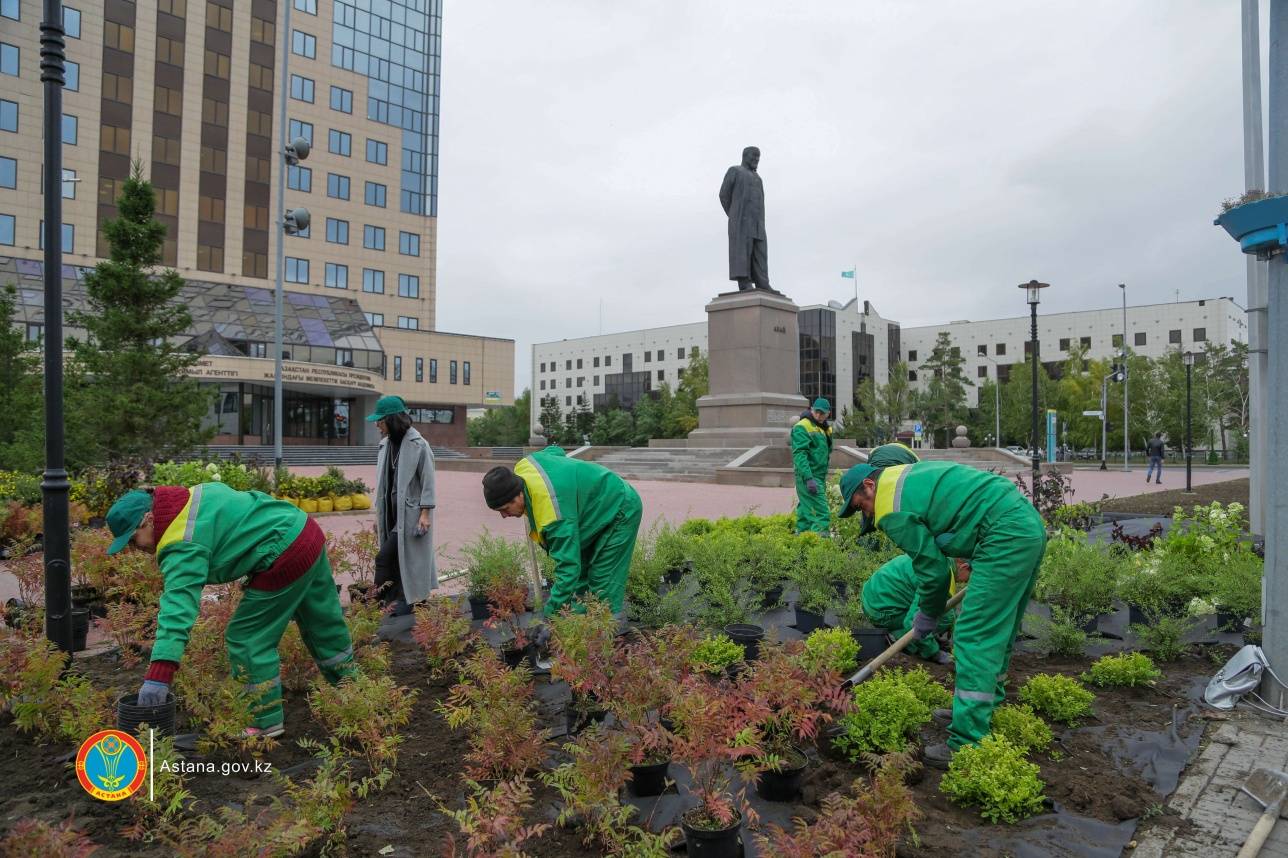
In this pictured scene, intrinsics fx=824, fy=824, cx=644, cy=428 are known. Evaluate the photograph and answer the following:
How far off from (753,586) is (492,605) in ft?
8.15

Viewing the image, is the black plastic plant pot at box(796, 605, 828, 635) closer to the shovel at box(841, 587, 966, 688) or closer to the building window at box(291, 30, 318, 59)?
the shovel at box(841, 587, 966, 688)

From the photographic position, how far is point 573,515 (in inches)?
172

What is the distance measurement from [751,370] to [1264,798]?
20.7m

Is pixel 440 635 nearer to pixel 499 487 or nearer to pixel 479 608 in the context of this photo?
pixel 499 487

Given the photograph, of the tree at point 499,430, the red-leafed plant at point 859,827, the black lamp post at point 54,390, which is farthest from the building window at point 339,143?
the red-leafed plant at point 859,827

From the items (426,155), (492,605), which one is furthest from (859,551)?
(426,155)

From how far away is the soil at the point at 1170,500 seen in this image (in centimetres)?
1580

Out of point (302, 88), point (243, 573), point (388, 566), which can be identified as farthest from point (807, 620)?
point (302, 88)

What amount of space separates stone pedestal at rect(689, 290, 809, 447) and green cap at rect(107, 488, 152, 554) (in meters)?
20.4

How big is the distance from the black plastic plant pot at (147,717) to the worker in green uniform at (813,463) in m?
6.71

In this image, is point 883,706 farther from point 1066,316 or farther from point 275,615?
point 1066,316

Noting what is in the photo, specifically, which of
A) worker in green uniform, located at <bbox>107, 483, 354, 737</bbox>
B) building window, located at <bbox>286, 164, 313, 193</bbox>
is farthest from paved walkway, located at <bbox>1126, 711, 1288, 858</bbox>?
building window, located at <bbox>286, 164, 313, 193</bbox>

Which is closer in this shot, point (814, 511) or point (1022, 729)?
point (1022, 729)

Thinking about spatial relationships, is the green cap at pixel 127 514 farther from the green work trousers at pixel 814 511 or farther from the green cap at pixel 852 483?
the green work trousers at pixel 814 511
